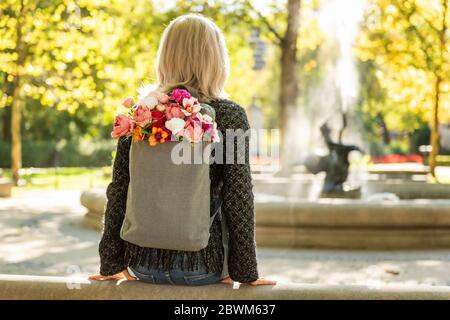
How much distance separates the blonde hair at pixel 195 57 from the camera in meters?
3.20

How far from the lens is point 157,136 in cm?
308

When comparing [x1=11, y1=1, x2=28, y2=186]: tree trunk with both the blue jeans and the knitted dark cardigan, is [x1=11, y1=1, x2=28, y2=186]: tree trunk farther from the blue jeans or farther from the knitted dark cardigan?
the blue jeans

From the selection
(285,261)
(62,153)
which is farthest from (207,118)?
(62,153)

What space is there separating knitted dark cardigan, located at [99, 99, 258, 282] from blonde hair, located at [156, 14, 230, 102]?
0.10m

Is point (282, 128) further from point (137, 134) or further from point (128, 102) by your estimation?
point (137, 134)

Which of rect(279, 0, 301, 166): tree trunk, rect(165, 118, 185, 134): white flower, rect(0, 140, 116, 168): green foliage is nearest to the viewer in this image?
rect(165, 118, 185, 134): white flower

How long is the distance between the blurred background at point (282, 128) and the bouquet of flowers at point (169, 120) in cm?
125

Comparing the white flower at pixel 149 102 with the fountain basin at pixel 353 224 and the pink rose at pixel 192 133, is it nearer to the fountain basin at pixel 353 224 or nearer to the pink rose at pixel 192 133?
the pink rose at pixel 192 133

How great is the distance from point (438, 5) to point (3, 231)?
58.8 ft

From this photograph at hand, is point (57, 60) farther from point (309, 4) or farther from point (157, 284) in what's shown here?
point (157, 284)

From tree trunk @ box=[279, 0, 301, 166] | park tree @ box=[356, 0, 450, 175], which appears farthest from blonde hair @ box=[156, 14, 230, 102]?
park tree @ box=[356, 0, 450, 175]

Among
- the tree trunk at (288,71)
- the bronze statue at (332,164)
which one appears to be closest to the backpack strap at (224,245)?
the bronze statue at (332,164)

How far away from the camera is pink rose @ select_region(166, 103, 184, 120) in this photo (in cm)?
309

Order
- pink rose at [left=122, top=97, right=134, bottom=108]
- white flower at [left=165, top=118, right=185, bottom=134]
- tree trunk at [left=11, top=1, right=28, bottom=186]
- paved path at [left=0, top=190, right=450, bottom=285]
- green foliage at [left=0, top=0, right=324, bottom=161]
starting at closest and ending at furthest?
white flower at [left=165, top=118, right=185, bottom=134] < pink rose at [left=122, top=97, right=134, bottom=108] < paved path at [left=0, top=190, right=450, bottom=285] < tree trunk at [left=11, top=1, right=28, bottom=186] < green foliage at [left=0, top=0, right=324, bottom=161]
